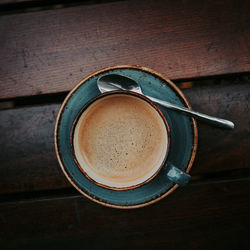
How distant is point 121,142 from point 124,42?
0.29 m

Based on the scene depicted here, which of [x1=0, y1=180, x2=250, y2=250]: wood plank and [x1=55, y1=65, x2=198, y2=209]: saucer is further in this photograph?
[x1=0, y1=180, x2=250, y2=250]: wood plank

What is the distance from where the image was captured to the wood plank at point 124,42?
65 centimetres

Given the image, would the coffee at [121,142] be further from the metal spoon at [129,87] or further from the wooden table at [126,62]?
the wooden table at [126,62]

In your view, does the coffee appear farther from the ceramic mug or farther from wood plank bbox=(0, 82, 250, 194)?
wood plank bbox=(0, 82, 250, 194)

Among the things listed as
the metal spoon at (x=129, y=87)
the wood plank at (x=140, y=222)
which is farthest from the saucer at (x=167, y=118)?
the wood plank at (x=140, y=222)

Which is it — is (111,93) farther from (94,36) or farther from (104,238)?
(104,238)

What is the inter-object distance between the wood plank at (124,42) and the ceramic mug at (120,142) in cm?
15

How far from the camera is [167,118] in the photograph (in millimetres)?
576

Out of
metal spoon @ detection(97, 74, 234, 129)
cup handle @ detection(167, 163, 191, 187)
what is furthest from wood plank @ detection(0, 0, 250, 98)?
cup handle @ detection(167, 163, 191, 187)

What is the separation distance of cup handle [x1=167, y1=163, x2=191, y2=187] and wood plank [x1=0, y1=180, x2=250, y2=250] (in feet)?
0.54

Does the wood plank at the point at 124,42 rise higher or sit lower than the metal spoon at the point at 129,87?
higher

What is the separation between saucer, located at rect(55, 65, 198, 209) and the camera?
0.56 m

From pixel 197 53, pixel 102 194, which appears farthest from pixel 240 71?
pixel 102 194

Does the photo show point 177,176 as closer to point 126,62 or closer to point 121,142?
point 121,142
